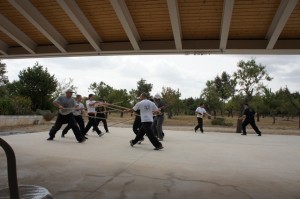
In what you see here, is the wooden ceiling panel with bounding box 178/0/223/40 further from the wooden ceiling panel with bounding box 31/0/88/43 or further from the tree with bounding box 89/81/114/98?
the tree with bounding box 89/81/114/98

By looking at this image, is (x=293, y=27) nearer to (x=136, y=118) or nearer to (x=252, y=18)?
(x=252, y=18)

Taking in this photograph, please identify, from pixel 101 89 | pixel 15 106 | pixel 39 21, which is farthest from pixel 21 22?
pixel 101 89

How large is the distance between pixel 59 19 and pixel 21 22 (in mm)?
868

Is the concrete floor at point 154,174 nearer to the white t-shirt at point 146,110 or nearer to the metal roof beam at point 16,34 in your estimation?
the white t-shirt at point 146,110

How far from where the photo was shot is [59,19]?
247 inches

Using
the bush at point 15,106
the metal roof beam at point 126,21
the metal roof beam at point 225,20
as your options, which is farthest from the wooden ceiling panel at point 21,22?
the bush at point 15,106

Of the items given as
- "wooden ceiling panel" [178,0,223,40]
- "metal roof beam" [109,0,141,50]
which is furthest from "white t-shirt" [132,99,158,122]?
"wooden ceiling panel" [178,0,223,40]

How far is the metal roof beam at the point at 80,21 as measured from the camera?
544 centimetres

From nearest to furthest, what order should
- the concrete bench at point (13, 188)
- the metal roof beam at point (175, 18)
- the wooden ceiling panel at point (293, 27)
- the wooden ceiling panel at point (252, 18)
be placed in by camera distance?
the concrete bench at point (13, 188)
the metal roof beam at point (175, 18)
the wooden ceiling panel at point (252, 18)
the wooden ceiling panel at point (293, 27)

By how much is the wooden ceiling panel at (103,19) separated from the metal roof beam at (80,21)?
0.08m

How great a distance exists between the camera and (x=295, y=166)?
7996 millimetres

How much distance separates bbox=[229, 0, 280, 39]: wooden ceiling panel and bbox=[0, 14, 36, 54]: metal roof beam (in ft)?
14.5

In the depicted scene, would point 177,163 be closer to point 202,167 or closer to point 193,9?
point 202,167

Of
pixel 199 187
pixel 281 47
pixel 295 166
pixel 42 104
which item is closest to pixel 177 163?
pixel 199 187
